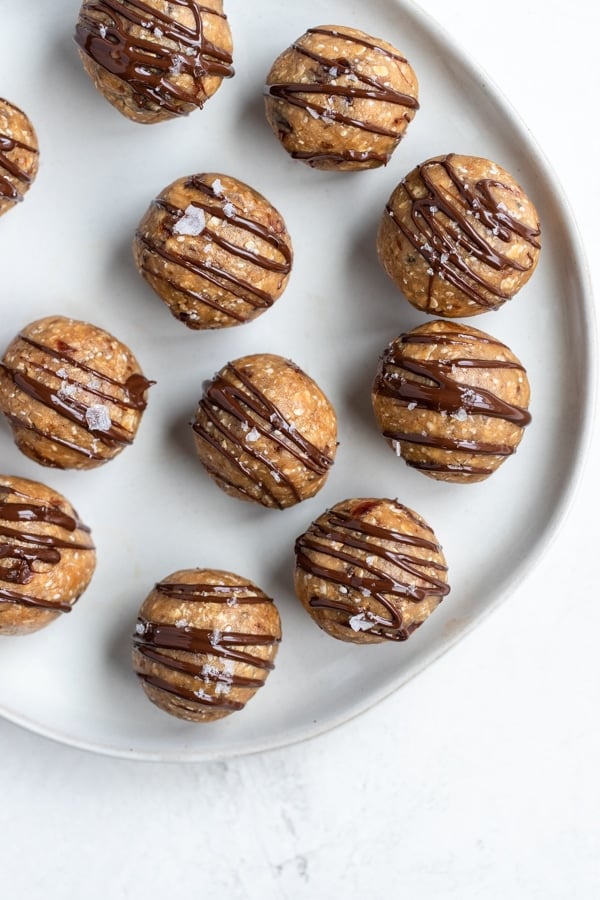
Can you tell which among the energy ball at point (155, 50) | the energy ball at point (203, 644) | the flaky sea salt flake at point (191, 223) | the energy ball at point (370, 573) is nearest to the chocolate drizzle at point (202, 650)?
the energy ball at point (203, 644)

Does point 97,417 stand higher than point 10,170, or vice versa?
point 10,170

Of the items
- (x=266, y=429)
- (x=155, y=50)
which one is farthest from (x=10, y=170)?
(x=266, y=429)

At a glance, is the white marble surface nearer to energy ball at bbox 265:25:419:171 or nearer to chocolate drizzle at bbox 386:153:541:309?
Result: chocolate drizzle at bbox 386:153:541:309

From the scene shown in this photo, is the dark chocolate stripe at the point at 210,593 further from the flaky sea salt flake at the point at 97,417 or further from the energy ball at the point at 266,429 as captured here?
the flaky sea salt flake at the point at 97,417

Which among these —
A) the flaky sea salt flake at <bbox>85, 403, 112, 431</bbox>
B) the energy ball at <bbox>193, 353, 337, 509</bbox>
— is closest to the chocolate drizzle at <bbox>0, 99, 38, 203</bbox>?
the flaky sea salt flake at <bbox>85, 403, 112, 431</bbox>

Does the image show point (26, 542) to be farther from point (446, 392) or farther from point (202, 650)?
point (446, 392)
